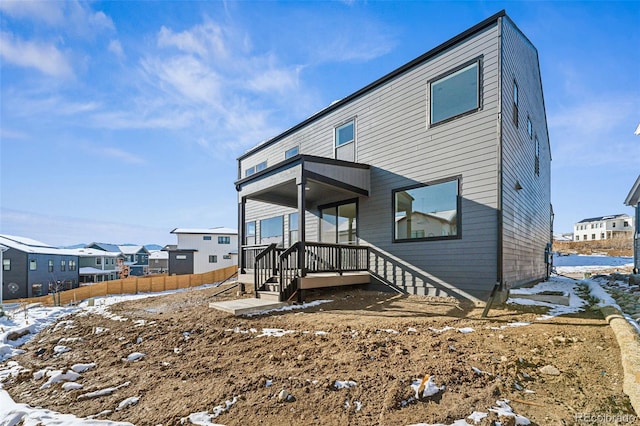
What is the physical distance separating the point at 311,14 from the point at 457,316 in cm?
814

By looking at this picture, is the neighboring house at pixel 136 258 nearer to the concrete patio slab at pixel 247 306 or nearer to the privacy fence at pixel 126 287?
the privacy fence at pixel 126 287

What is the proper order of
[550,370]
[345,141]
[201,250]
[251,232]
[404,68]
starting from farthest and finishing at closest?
[201,250] < [251,232] < [345,141] < [404,68] < [550,370]

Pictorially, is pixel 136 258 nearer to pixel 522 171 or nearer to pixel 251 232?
pixel 251 232

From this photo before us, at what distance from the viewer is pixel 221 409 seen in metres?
2.32

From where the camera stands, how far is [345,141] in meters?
9.99

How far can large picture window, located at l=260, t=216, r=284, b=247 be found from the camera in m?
12.1

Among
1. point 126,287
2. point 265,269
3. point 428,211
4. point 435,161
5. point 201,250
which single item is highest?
point 435,161

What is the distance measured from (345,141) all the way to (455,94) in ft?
12.0

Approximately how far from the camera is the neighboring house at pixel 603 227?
49.4m

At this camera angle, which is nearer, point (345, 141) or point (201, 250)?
point (345, 141)

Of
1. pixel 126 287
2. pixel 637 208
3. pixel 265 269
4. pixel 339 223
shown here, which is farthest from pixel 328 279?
pixel 126 287

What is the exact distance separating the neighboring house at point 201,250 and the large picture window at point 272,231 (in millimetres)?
19927

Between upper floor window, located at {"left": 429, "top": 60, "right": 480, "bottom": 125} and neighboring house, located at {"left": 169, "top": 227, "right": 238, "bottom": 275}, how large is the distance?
27637mm

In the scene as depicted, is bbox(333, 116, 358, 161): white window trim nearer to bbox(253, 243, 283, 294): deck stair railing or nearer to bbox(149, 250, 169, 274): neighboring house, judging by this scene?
bbox(253, 243, 283, 294): deck stair railing
